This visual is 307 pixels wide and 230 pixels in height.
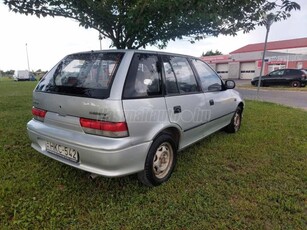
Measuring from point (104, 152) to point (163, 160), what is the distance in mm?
941

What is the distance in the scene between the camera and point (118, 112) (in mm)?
2076

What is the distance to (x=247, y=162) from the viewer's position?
3318 millimetres

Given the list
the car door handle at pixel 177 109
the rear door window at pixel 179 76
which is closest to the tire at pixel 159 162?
the car door handle at pixel 177 109

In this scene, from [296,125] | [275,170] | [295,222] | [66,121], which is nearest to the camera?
[295,222]

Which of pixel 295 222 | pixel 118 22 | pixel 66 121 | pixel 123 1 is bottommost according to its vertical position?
pixel 295 222

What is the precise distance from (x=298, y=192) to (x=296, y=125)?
342cm

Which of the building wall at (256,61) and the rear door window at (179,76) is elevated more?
the building wall at (256,61)

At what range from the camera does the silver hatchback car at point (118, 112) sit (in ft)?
6.97

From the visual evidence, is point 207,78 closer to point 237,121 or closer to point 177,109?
point 177,109

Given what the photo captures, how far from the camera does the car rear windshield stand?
2242 mm

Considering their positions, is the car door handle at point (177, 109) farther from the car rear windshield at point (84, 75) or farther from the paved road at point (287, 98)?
the paved road at point (287, 98)

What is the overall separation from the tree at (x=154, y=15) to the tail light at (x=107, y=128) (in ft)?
7.39

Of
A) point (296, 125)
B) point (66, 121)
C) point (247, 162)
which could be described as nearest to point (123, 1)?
point (66, 121)

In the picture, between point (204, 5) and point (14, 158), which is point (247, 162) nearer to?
point (204, 5)
